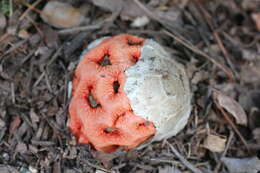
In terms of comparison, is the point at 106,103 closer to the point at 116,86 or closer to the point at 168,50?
the point at 116,86

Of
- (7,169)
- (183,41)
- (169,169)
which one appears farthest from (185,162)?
(7,169)

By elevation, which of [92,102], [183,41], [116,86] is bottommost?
[92,102]

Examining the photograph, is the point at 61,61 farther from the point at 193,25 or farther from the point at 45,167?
the point at 193,25

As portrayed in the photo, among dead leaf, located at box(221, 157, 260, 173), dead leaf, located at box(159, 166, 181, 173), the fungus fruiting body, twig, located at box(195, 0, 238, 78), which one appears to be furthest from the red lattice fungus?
twig, located at box(195, 0, 238, 78)

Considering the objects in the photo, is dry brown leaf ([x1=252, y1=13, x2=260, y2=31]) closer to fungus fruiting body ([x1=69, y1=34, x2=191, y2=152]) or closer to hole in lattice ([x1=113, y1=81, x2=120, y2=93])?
fungus fruiting body ([x1=69, y1=34, x2=191, y2=152])

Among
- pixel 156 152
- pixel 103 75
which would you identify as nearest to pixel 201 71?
pixel 156 152

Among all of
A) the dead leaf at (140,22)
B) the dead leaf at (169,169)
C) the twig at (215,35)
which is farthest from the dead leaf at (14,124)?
the twig at (215,35)
